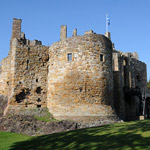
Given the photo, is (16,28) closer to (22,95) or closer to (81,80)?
(22,95)

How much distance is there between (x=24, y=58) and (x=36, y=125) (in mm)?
6396

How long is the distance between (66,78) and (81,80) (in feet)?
4.13

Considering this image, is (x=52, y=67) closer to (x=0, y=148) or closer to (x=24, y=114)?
(x=24, y=114)

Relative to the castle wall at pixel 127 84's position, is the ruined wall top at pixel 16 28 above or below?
above

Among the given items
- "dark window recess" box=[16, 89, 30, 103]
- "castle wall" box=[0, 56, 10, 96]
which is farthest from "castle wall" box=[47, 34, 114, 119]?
"castle wall" box=[0, 56, 10, 96]

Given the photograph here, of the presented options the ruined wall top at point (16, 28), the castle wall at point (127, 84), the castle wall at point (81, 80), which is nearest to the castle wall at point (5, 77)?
the ruined wall top at point (16, 28)

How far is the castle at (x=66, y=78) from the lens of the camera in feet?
62.7

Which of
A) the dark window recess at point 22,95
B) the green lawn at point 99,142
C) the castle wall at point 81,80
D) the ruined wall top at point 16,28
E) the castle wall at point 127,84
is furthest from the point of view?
the castle wall at point 127,84

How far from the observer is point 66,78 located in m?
19.5

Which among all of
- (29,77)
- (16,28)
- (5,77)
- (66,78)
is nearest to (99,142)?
(66,78)

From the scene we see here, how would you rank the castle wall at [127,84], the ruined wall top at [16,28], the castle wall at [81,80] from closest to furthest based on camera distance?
1. the castle wall at [81,80]
2. the ruined wall top at [16,28]
3. the castle wall at [127,84]

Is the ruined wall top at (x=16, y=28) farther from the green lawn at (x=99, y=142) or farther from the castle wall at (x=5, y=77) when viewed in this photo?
the green lawn at (x=99, y=142)

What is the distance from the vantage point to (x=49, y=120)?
18797 mm

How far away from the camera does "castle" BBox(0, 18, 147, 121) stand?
1912 cm
